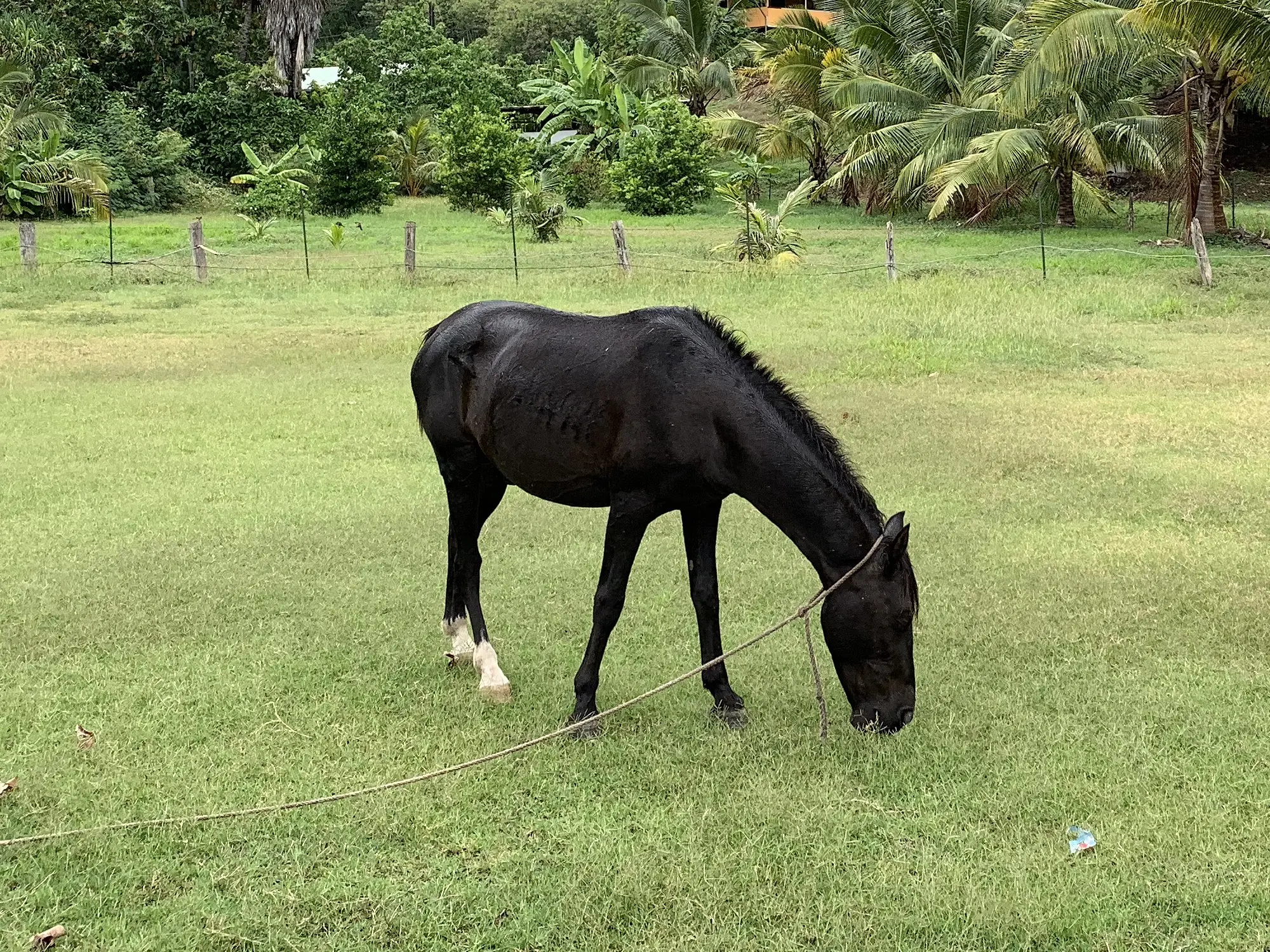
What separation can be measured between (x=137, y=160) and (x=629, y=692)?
98.9 feet

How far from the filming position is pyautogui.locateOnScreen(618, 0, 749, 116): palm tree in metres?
34.2

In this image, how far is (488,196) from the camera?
98.9 feet

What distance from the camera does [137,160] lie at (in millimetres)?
31625

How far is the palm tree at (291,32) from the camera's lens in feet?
127

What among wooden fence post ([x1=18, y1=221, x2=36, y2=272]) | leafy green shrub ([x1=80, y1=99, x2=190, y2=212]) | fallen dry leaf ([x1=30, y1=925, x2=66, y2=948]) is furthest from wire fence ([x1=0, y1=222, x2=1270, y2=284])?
fallen dry leaf ([x1=30, y1=925, x2=66, y2=948])

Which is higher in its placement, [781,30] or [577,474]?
[781,30]

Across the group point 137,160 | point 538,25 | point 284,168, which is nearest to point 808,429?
point 284,168

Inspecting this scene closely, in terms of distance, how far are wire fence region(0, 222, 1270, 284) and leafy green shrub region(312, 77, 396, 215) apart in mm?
7135

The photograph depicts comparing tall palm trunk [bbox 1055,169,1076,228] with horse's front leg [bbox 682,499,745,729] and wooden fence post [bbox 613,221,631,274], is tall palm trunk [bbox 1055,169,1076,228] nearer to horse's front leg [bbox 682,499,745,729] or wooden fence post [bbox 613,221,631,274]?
wooden fence post [bbox 613,221,631,274]

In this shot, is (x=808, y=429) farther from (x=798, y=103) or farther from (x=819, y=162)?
(x=819, y=162)

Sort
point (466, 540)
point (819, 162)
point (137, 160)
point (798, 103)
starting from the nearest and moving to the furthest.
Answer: point (466, 540) → point (798, 103) → point (137, 160) → point (819, 162)

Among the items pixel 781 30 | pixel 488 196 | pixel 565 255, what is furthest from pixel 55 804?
pixel 781 30

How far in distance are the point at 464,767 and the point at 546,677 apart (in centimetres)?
114

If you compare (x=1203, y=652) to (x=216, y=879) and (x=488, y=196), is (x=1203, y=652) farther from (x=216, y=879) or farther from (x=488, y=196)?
(x=488, y=196)
